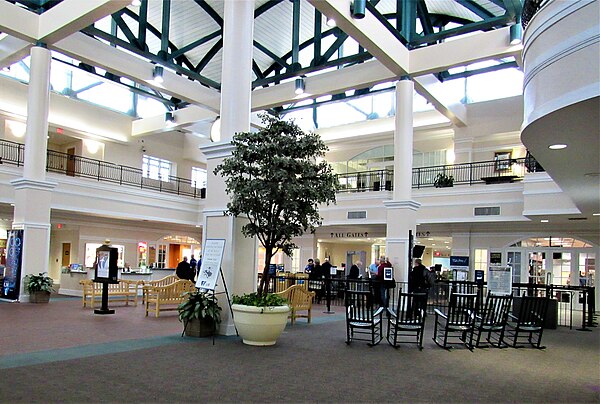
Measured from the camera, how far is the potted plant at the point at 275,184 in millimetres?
8134

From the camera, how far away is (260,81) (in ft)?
69.6

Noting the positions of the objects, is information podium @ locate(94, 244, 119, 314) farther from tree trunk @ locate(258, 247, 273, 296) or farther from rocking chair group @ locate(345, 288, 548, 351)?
rocking chair group @ locate(345, 288, 548, 351)

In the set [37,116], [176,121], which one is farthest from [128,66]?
[176,121]

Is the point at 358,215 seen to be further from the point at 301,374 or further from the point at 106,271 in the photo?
the point at 301,374

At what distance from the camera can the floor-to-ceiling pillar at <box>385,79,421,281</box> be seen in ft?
48.6

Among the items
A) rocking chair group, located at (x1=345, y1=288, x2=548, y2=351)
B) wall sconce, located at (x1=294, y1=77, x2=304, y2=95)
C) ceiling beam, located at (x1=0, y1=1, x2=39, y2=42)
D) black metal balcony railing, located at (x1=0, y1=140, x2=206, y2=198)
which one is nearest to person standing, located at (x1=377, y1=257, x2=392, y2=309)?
rocking chair group, located at (x1=345, y1=288, x2=548, y2=351)

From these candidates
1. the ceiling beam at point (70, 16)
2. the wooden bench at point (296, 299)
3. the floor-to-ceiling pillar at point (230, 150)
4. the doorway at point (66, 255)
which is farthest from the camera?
the doorway at point (66, 255)

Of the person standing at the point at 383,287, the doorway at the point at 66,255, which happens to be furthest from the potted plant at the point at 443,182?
the doorway at the point at 66,255

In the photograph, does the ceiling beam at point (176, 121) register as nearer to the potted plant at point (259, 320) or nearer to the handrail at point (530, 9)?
the potted plant at point (259, 320)

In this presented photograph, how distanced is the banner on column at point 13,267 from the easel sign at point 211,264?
7471 millimetres

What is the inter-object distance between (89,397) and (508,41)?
44.6 feet

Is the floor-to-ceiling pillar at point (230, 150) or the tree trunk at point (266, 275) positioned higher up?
the floor-to-ceiling pillar at point (230, 150)

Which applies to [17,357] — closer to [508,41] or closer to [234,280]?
[234,280]

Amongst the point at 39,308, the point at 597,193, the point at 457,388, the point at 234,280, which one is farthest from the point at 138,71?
the point at 457,388
